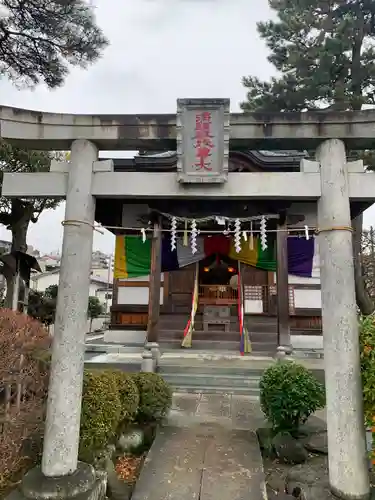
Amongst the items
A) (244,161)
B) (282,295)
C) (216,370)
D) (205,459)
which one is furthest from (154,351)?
(244,161)

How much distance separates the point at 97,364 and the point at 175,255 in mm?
4458

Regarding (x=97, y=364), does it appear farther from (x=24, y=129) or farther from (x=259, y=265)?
(x=24, y=129)

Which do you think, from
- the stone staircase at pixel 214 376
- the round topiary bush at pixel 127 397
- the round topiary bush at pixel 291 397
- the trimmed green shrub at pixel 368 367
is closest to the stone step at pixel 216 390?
the stone staircase at pixel 214 376

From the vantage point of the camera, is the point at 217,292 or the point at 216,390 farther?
the point at 217,292

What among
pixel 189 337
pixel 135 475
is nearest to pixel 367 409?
pixel 135 475

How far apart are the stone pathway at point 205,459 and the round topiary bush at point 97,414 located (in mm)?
677

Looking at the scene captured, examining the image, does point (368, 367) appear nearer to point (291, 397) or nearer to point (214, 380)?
point (291, 397)

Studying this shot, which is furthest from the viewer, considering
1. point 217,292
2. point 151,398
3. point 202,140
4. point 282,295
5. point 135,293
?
point 217,292

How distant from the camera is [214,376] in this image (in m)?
8.88

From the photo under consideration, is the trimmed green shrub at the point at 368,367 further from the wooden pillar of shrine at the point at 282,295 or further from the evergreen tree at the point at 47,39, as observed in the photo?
the evergreen tree at the point at 47,39

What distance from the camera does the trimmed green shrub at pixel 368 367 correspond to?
12.5 feet

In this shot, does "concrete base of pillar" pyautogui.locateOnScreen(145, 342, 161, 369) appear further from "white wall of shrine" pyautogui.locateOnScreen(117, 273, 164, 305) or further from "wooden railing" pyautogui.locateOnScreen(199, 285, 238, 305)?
"wooden railing" pyautogui.locateOnScreen(199, 285, 238, 305)

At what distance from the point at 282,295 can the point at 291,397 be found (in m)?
5.80

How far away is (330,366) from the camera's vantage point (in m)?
4.05
